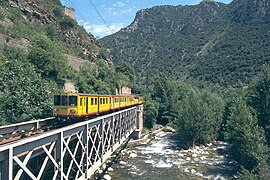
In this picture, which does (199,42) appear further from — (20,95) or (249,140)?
(20,95)

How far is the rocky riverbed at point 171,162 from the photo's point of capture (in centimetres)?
2788

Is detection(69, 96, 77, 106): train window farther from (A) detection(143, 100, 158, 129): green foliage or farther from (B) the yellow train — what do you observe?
(A) detection(143, 100, 158, 129): green foliage

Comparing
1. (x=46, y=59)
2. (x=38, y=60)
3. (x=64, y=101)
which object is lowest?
(x=64, y=101)

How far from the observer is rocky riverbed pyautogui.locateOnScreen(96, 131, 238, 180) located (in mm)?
27875

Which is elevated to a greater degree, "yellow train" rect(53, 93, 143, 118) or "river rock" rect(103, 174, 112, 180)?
"yellow train" rect(53, 93, 143, 118)

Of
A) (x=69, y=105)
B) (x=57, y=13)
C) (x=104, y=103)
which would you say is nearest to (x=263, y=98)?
(x=104, y=103)

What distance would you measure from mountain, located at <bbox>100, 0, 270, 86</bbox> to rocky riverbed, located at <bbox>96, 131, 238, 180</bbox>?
61278 millimetres

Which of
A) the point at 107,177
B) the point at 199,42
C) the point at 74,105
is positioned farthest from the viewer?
the point at 199,42

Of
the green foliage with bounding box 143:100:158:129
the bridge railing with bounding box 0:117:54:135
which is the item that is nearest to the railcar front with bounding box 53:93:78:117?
the bridge railing with bounding box 0:117:54:135

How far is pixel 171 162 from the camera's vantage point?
108ft

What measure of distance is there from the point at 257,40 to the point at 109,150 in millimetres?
107803

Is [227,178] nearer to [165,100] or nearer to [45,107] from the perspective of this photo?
[45,107]

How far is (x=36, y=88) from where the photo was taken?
27.3 meters

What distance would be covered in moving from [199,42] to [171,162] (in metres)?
124
